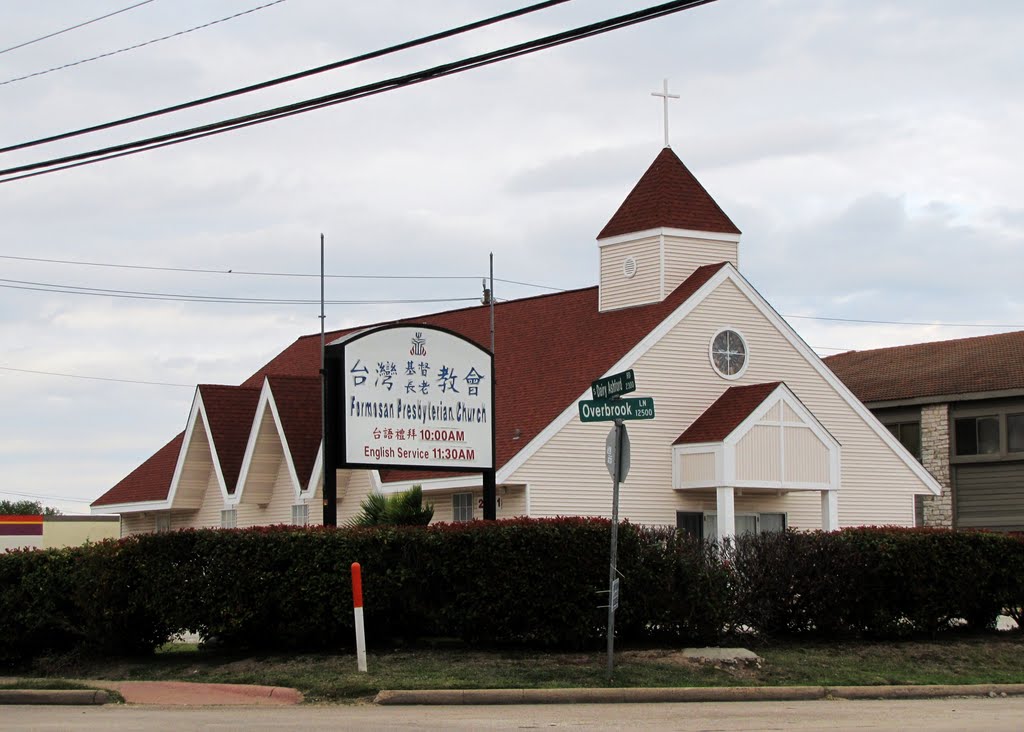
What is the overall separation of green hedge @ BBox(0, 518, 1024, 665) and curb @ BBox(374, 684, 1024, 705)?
8.18ft

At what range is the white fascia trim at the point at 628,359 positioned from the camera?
27.5 meters

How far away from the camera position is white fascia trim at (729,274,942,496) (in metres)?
31.1

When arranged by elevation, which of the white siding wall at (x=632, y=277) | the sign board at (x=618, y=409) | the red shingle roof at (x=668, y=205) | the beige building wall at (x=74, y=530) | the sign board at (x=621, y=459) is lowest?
the beige building wall at (x=74, y=530)

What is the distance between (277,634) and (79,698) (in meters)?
3.19

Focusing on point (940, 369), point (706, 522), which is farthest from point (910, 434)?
point (706, 522)

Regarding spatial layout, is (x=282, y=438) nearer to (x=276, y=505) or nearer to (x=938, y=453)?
(x=276, y=505)

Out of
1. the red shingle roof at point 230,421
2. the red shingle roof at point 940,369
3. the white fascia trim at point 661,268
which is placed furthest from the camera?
the red shingle roof at point 940,369

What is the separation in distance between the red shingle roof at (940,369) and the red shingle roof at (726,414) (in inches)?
489

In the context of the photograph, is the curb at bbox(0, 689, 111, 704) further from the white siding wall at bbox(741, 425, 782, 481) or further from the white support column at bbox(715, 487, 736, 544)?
the white siding wall at bbox(741, 425, 782, 481)

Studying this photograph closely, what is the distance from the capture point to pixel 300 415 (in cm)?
3200

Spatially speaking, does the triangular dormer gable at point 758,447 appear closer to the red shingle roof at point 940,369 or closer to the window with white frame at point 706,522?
the window with white frame at point 706,522

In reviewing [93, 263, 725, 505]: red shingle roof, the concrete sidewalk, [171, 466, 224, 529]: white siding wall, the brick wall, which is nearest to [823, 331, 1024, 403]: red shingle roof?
the brick wall

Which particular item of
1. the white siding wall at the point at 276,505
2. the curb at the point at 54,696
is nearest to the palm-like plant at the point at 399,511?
the curb at the point at 54,696

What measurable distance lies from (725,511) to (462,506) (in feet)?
17.4
